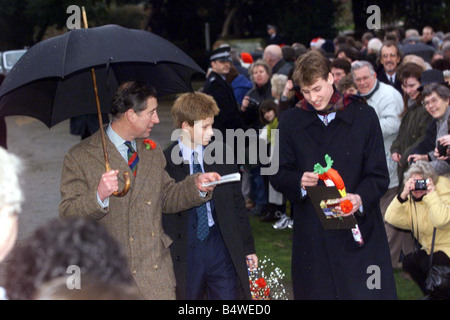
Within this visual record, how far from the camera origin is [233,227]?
5.15 meters

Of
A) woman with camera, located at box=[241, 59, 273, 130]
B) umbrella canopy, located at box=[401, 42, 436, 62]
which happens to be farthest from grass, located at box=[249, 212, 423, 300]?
umbrella canopy, located at box=[401, 42, 436, 62]

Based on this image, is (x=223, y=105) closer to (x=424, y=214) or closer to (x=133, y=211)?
(x=424, y=214)

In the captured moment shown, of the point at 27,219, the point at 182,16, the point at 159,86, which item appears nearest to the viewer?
the point at 159,86

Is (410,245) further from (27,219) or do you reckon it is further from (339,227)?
(27,219)

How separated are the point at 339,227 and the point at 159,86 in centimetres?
159

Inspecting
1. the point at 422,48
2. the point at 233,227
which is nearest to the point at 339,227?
the point at 233,227

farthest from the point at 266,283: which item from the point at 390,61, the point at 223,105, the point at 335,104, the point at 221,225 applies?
the point at 390,61

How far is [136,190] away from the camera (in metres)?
4.46

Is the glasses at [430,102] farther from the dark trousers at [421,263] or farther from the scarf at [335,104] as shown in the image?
the scarf at [335,104]

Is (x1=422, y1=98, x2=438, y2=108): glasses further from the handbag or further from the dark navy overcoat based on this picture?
the dark navy overcoat

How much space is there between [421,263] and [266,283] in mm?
1386

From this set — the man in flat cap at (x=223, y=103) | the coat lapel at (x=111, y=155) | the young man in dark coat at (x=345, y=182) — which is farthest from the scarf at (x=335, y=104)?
the man in flat cap at (x=223, y=103)

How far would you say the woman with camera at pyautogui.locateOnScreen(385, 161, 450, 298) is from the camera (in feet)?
20.8

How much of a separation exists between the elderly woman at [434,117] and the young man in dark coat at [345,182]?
7.62ft
